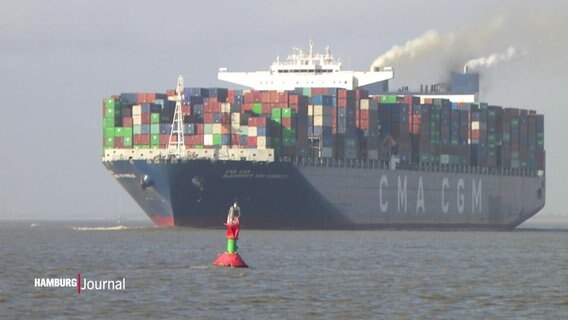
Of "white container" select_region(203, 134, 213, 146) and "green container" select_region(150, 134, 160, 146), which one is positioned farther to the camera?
"green container" select_region(150, 134, 160, 146)

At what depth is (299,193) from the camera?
92.9 metres

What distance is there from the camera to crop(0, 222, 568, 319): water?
40.2 m

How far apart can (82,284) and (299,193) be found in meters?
47.7

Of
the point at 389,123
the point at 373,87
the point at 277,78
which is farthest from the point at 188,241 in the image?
the point at 373,87

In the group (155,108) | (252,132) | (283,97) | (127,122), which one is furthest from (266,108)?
(127,122)

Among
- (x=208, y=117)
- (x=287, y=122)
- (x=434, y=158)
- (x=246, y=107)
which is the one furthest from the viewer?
(x=434, y=158)

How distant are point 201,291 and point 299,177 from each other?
47.9m

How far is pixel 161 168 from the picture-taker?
8869cm

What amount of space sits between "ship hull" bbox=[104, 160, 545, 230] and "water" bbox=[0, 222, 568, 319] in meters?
12.0

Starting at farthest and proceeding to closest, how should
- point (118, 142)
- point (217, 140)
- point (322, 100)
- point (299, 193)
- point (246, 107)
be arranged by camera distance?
1. point (322, 100)
2. point (299, 193)
3. point (246, 107)
4. point (118, 142)
5. point (217, 140)

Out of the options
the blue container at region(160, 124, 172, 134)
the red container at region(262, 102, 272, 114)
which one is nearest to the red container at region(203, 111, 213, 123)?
the blue container at region(160, 124, 172, 134)

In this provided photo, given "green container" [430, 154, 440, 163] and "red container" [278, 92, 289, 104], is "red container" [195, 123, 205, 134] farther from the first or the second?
"green container" [430, 154, 440, 163]

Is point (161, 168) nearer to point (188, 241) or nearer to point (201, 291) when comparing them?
point (188, 241)

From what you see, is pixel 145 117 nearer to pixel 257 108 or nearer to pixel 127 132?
pixel 127 132
